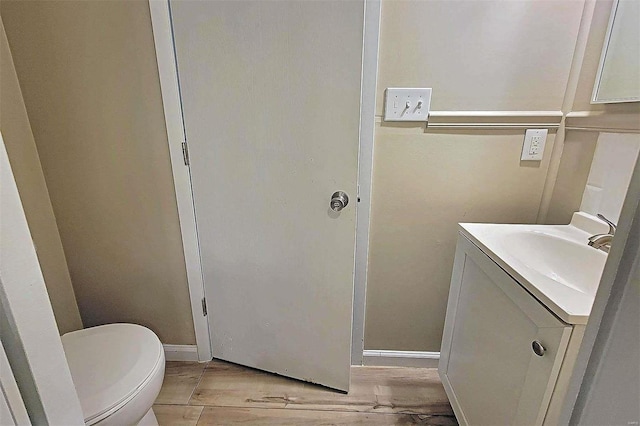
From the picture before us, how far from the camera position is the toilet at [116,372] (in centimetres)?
93

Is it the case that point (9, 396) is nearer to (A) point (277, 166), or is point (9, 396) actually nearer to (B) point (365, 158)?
(A) point (277, 166)

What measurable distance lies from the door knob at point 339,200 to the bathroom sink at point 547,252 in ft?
1.38

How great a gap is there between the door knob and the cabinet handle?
67cm

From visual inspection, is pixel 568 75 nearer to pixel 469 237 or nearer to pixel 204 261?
pixel 469 237

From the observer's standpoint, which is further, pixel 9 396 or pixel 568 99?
pixel 568 99

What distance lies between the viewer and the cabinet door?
0.74 metres

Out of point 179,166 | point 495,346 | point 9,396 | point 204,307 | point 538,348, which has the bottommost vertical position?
point 204,307

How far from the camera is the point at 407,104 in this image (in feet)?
3.96

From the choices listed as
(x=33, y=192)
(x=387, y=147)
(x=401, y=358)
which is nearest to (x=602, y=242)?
(x=387, y=147)

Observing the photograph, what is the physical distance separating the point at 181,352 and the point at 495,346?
1.41 metres

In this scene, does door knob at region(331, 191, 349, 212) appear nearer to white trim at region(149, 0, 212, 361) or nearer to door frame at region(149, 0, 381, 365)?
door frame at region(149, 0, 381, 365)

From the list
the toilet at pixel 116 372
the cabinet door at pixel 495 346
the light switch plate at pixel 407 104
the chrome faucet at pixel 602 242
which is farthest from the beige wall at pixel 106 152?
the chrome faucet at pixel 602 242

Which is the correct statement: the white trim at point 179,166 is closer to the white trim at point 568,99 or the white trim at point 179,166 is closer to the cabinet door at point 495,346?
the cabinet door at point 495,346

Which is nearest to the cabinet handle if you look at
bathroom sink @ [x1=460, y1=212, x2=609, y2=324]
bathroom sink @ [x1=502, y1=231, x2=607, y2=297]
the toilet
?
bathroom sink @ [x1=460, y1=212, x2=609, y2=324]
